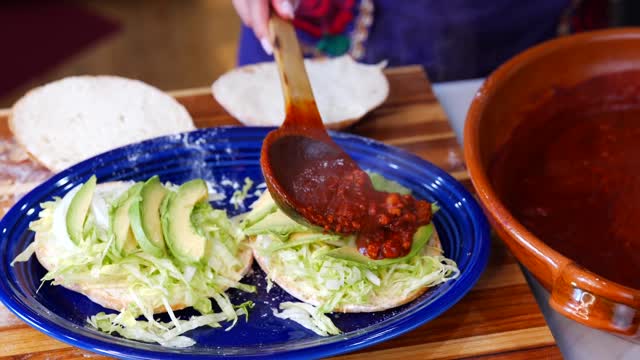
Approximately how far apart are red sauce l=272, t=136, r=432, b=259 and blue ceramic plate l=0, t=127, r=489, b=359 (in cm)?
14

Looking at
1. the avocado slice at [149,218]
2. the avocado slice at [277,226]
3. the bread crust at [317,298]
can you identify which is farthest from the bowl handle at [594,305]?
the avocado slice at [149,218]

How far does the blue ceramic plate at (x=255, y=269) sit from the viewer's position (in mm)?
1487

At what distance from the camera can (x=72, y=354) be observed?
1563mm

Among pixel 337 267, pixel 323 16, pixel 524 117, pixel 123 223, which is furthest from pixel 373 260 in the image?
pixel 323 16

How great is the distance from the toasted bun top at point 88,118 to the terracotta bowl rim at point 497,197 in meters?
0.87

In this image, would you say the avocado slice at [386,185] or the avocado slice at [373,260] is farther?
the avocado slice at [386,185]

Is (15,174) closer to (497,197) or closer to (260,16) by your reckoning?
(260,16)

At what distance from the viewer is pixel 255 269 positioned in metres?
1.78

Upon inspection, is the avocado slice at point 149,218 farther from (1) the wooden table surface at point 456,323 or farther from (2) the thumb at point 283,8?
(2) the thumb at point 283,8

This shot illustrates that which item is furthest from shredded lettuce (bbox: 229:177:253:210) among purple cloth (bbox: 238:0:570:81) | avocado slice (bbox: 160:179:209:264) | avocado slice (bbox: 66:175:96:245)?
purple cloth (bbox: 238:0:570:81)

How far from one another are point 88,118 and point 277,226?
0.81 meters

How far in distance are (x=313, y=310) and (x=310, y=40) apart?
124cm

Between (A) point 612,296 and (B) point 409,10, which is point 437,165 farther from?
(A) point 612,296

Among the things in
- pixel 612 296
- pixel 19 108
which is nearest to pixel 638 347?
pixel 612 296
